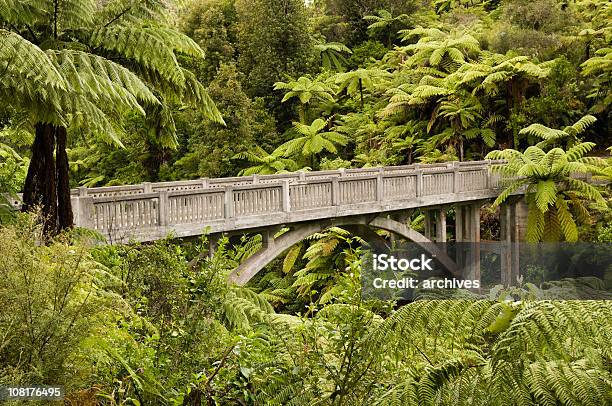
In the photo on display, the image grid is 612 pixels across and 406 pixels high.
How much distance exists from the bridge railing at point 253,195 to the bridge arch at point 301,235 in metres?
0.40

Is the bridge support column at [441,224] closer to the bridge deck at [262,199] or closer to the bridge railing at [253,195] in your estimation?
the bridge deck at [262,199]

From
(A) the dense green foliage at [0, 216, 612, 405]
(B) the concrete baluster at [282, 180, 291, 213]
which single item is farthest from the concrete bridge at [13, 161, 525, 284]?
(A) the dense green foliage at [0, 216, 612, 405]

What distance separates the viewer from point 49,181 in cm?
746

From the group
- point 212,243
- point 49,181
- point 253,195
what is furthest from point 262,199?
point 49,181

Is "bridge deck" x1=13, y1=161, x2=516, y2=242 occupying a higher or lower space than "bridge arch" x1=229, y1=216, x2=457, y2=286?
higher

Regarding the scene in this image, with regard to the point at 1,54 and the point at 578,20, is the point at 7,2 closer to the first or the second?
the point at 1,54

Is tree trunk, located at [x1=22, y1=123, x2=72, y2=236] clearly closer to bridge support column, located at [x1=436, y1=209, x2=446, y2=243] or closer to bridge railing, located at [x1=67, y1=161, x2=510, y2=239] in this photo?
bridge railing, located at [x1=67, y1=161, x2=510, y2=239]

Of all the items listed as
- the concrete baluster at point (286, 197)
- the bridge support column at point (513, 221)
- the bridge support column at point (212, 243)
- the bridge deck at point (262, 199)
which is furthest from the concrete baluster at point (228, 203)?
the bridge support column at point (513, 221)

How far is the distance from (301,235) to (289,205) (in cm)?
91

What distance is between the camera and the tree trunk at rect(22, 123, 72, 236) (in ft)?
24.3

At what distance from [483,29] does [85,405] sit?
87.6 feet

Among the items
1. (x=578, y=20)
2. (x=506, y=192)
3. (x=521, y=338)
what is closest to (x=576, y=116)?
(x=578, y=20)

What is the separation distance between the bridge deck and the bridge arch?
30 cm

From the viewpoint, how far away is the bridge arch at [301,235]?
36.8ft
